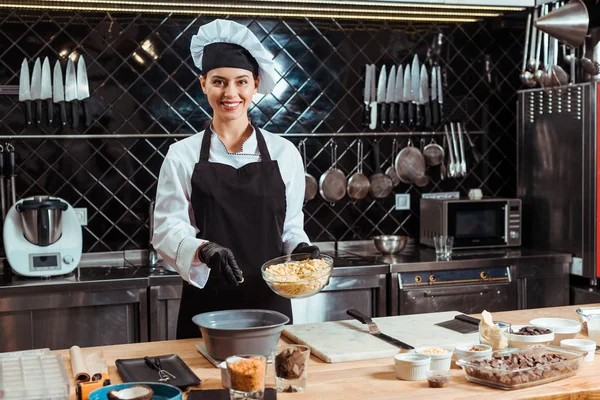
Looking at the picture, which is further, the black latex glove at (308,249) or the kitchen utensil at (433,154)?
the kitchen utensil at (433,154)

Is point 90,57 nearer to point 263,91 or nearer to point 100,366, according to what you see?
point 263,91

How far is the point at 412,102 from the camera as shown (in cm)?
468

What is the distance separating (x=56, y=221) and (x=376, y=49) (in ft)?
7.02

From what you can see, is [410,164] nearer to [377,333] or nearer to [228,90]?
[228,90]

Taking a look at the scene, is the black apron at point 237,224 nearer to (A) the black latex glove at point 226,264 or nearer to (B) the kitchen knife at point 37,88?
(A) the black latex glove at point 226,264

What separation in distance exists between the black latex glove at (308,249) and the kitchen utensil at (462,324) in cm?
45

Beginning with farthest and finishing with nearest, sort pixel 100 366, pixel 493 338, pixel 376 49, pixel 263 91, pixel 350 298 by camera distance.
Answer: pixel 376 49 < pixel 350 298 < pixel 263 91 < pixel 493 338 < pixel 100 366

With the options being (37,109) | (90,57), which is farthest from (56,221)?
(90,57)

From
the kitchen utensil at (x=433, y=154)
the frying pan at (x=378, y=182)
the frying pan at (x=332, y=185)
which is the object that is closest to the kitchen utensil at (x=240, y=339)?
the frying pan at (x=332, y=185)

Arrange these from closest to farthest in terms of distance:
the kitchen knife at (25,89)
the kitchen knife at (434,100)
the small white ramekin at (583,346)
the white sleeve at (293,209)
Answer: the small white ramekin at (583,346), the white sleeve at (293,209), the kitchen knife at (25,89), the kitchen knife at (434,100)

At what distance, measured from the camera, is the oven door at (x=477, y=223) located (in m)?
4.42

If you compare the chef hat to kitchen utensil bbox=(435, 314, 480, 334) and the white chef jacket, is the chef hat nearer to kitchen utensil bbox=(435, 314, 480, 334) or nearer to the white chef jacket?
the white chef jacket

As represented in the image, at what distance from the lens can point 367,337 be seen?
2307 millimetres

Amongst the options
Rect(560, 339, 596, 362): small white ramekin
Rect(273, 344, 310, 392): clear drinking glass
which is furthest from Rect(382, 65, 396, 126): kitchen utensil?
Rect(273, 344, 310, 392): clear drinking glass
